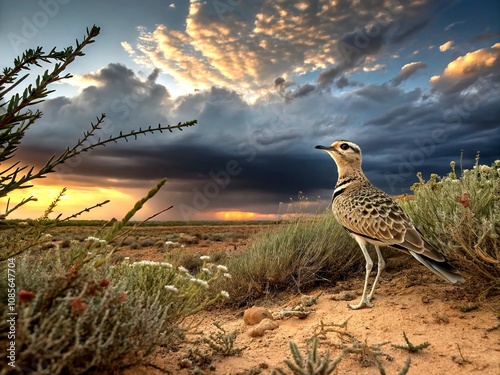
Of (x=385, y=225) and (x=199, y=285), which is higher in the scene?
(x=385, y=225)

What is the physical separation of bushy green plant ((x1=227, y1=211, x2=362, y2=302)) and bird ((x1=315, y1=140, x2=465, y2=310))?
151cm

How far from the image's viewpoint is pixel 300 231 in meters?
8.16

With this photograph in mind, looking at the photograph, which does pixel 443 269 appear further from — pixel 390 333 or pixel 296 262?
pixel 296 262

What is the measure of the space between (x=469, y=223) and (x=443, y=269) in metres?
0.65

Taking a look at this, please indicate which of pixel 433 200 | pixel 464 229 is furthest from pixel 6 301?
pixel 433 200

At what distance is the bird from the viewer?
16.0 feet

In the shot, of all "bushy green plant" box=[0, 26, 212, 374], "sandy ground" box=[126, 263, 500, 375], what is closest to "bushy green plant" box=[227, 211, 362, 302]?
"sandy ground" box=[126, 263, 500, 375]

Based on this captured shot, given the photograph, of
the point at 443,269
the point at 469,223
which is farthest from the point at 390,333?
the point at 469,223

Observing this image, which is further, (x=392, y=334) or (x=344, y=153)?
(x=344, y=153)

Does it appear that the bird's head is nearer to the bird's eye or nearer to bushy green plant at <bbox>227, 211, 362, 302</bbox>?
the bird's eye

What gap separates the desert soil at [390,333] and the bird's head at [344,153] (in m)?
1.91

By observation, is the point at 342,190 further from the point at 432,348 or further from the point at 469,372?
the point at 469,372

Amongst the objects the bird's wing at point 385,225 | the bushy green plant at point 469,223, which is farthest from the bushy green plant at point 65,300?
the bushy green plant at point 469,223

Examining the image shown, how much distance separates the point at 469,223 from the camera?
4914mm
